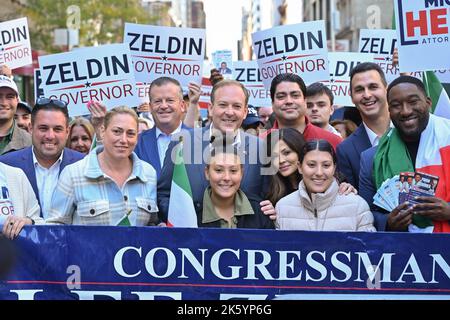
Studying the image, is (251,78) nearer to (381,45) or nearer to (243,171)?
(381,45)

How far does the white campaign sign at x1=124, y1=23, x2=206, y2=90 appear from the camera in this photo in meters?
9.66

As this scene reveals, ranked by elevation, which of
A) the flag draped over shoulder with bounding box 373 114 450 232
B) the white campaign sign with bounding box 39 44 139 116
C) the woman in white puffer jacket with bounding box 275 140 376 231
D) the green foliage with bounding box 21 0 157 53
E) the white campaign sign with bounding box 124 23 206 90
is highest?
the green foliage with bounding box 21 0 157 53

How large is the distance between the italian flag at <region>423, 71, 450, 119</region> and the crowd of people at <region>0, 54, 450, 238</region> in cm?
71

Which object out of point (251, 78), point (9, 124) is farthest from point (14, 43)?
point (251, 78)

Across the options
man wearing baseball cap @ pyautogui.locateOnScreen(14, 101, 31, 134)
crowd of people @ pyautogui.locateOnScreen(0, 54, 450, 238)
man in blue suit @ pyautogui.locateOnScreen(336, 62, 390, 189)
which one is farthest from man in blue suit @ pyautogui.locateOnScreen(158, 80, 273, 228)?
man wearing baseball cap @ pyautogui.locateOnScreen(14, 101, 31, 134)

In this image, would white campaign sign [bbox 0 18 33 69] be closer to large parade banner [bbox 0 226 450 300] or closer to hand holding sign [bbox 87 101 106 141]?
hand holding sign [bbox 87 101 106 141]

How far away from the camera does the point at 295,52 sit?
30.5 feet

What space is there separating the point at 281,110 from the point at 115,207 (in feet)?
5.33

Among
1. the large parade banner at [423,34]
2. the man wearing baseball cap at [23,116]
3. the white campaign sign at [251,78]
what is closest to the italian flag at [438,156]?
the large parade banner at [423,34]

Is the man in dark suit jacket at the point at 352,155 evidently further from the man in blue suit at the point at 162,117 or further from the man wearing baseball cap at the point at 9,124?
the man wearing baseball cap at the point at 9,124

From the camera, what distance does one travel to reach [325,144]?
5.86 meters

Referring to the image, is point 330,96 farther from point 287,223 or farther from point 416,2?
point 287,223

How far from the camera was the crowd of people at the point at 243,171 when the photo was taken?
558 centimetres
